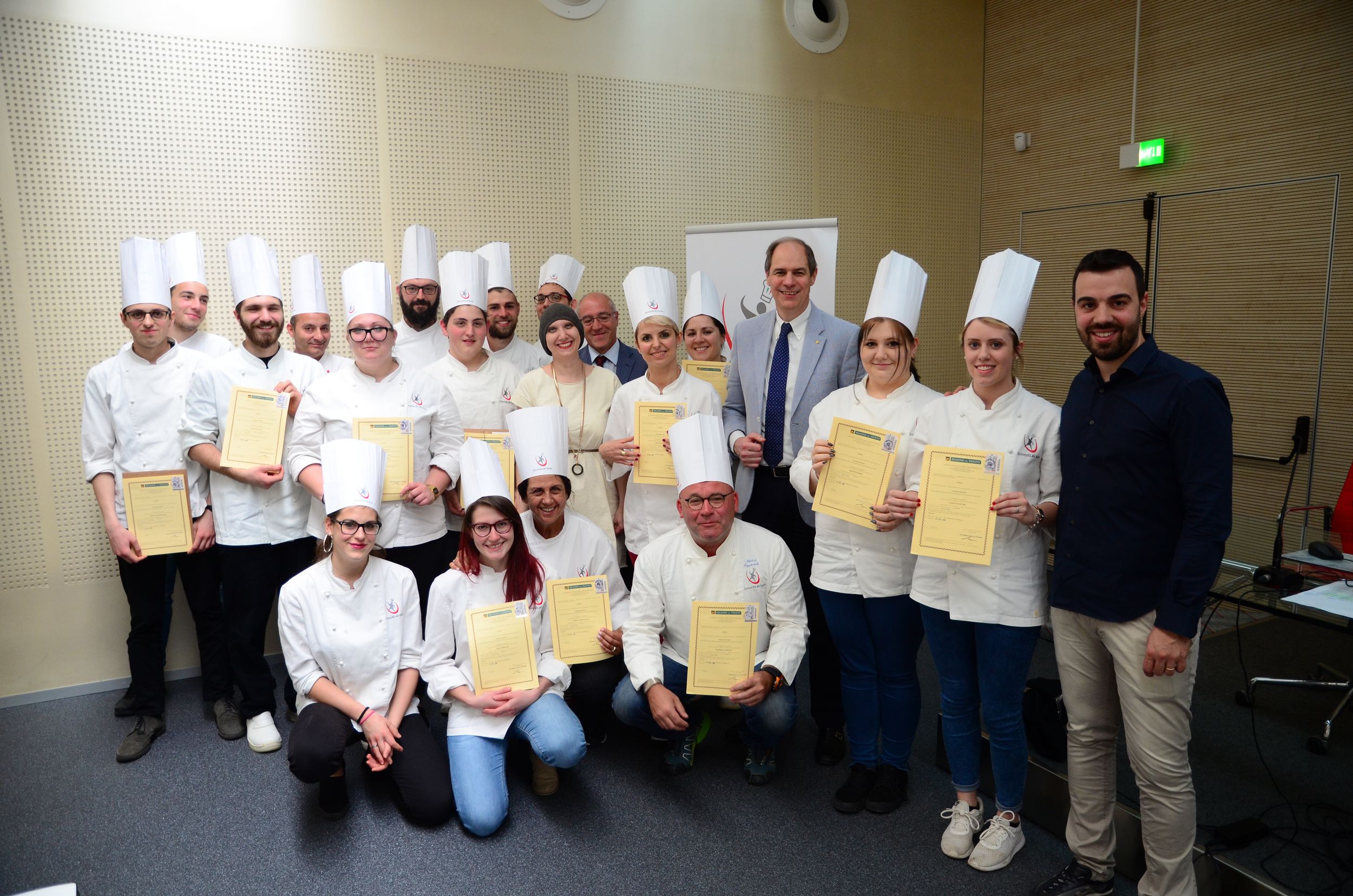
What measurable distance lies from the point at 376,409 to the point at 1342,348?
456 cm

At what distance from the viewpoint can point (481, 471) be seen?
9.82ft

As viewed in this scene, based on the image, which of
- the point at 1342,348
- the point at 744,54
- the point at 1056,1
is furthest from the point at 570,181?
the point at 1342,348

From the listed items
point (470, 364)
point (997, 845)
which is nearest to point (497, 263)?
point (470, 364)

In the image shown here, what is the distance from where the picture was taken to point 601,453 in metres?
3.48

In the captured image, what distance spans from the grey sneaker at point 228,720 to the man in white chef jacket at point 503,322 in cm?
189

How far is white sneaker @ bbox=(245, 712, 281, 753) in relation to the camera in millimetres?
3479

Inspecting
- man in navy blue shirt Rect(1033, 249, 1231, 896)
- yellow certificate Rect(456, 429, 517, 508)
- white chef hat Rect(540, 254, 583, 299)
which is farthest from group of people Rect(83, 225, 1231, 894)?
white chef hat Rect(540, 254, 583, 299)

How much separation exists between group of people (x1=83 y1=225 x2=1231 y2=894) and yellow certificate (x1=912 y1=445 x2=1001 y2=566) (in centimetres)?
5

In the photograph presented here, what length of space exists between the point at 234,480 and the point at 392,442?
2.45 feet

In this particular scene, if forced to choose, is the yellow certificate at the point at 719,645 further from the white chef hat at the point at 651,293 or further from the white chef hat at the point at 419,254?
the white chef hat at the point at 419,254

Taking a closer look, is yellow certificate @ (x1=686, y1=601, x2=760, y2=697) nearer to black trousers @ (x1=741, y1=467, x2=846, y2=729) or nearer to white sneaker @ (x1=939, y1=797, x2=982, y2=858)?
black trousers @ (x1=741, y1=467, x2=846, y2=729)

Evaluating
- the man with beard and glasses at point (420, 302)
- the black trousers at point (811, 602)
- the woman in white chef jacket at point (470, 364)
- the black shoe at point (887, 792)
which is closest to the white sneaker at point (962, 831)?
the black shoe at point (887, 792)

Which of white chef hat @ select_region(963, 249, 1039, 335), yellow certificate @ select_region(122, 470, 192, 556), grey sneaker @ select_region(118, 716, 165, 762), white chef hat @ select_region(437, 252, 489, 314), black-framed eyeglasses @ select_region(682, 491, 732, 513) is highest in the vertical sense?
white chef hat @ select_region(437, 252, 489, 314)

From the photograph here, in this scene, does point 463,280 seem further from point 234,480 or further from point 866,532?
point 866,532
